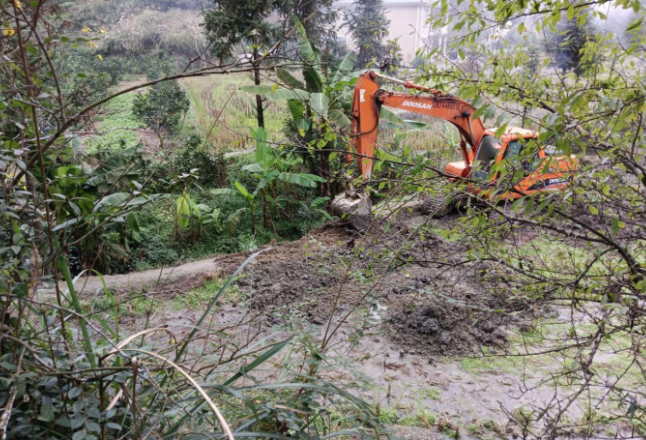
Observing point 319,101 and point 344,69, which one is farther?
point 344,69

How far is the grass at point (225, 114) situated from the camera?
40.1 feet

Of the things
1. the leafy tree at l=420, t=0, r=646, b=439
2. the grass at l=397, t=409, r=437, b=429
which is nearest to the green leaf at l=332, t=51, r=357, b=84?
Result: the leafy tree at l=420, t=0, r=646, b=439

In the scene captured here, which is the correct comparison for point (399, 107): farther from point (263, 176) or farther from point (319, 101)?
point (263, 176)

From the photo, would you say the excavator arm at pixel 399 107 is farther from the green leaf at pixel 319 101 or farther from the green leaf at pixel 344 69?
the green leaf at pixel 344 69

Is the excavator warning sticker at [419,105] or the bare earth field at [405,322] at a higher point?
the excavator warning sticker at [419,105]

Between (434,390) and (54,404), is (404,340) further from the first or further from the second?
(54,404)

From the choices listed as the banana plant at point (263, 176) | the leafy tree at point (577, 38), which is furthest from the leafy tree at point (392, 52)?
the banana plant at point (263, 176)

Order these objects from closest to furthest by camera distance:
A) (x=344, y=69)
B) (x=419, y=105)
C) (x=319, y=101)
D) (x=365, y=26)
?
(x=319, y=101) → (x=419, y=105) → (x=344, y=69) → (x=365, y=26)

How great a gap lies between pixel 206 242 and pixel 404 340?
4.28 metres

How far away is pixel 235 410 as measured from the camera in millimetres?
1812

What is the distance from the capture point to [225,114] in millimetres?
13836

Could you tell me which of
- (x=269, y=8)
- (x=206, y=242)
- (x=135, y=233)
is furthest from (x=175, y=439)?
(x=269, y=8)

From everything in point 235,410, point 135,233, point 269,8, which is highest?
point 269,8

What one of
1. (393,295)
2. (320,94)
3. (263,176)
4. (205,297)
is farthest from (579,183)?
(263,176)
